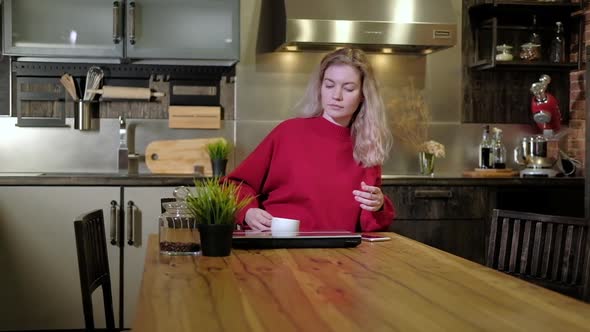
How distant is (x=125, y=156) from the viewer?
4.48 m

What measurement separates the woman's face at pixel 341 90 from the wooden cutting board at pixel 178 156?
6.36ft

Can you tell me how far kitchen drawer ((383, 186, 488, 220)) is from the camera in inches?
163

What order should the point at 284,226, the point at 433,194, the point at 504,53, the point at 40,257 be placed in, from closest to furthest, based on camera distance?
the point at 284,226 → the point at 40,257 → the point at 433,194 → the point at 504,53

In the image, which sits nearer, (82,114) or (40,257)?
(40,257)

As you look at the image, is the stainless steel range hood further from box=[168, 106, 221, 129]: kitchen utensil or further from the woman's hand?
the woman's hand

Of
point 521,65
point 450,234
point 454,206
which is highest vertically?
point 521,65

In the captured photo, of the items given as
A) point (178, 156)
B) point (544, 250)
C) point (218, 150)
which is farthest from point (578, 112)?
point (544, 250)

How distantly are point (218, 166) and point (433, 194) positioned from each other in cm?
117

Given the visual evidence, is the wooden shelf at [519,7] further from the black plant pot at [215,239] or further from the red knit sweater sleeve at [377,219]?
the black plant pot at [215,239]

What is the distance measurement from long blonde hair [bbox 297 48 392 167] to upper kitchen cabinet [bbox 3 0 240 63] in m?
1.67

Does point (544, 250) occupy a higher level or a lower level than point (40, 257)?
higher

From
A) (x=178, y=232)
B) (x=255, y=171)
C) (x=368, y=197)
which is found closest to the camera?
(x=178, y=232)

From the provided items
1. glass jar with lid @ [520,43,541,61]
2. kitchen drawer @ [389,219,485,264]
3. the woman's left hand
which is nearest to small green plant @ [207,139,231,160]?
kitchen drawer @ [389,219,485,264]

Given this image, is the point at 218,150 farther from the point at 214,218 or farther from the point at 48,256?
the point at 214,218
